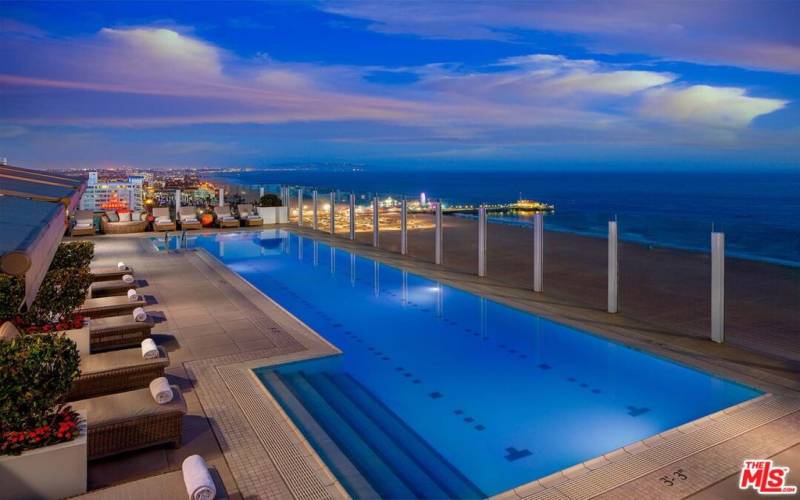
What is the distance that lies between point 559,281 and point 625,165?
39399mm

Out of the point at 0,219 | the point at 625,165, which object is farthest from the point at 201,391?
the point at 625,165

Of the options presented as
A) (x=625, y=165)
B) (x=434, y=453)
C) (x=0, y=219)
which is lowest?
(x=434, y=453)

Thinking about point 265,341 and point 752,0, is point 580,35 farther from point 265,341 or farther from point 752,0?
point 265,341

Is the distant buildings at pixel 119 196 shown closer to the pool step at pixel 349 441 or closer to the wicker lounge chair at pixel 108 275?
the wicker lounge chair at pixel 108 275

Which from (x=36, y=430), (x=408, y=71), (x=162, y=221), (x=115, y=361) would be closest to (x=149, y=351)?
(x=115, y=361)

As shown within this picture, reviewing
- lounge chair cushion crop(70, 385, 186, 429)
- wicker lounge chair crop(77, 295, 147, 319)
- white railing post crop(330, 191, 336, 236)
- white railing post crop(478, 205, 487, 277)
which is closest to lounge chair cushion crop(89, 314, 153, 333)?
wicker lounge chair crop(77, 295, 147, 319)

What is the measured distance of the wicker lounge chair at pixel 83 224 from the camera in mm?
14636

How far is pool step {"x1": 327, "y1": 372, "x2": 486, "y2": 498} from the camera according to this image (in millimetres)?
3500

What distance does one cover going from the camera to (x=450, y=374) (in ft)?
17.5

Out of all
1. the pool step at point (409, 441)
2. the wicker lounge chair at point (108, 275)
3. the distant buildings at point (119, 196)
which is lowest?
the pool step at point (409, 441)

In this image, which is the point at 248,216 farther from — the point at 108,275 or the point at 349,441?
the point at 349,441

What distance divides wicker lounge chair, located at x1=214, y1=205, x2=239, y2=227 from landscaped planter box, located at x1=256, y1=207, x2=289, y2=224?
91 cm

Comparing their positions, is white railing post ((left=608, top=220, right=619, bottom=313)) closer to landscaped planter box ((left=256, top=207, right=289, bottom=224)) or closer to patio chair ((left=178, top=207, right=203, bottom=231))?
landscaped planter box ((left=256, top=207, right=289, bottom=224))

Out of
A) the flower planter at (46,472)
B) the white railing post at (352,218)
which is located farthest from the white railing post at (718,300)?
the white railing post at (352,218)
